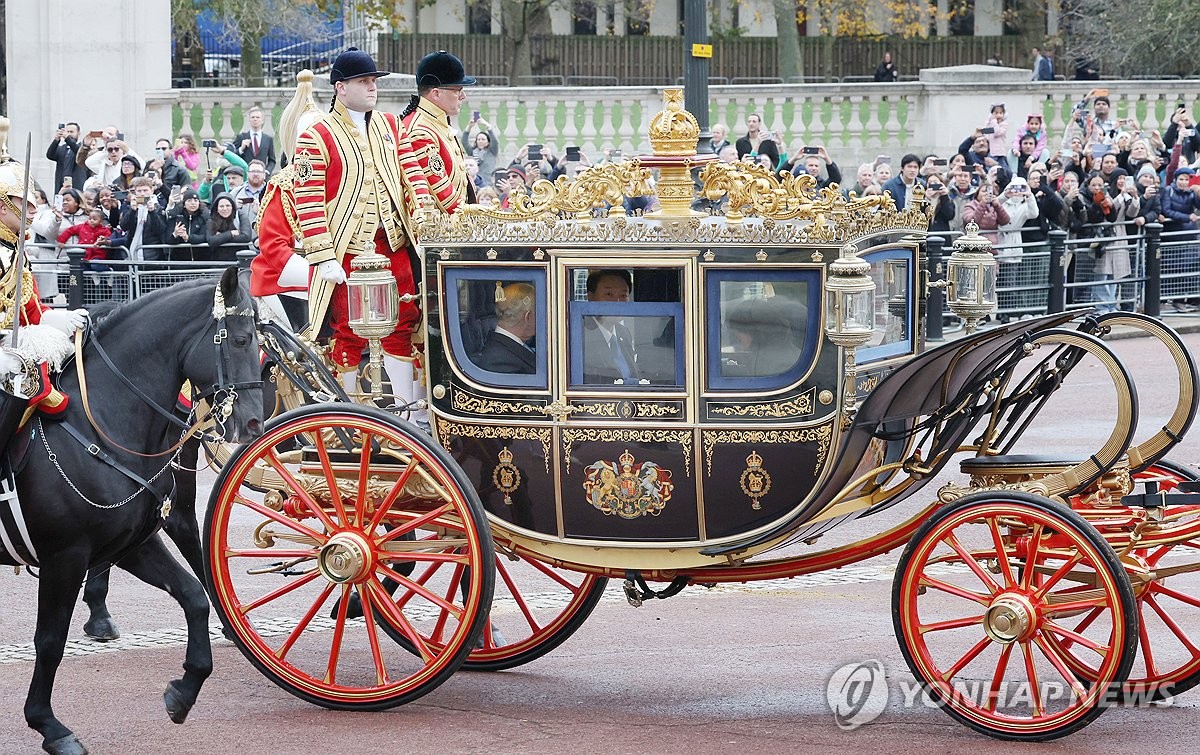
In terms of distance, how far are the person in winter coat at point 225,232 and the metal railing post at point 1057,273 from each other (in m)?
7.28

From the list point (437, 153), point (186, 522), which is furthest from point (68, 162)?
point (437, 153)

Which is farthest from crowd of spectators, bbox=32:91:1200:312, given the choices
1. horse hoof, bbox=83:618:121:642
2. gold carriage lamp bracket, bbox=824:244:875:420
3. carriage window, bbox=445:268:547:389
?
gold carriage lamp bracket, bbox=824:244:875:420

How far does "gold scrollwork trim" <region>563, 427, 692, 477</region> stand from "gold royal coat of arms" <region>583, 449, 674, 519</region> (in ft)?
0.21

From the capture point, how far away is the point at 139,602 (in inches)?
329

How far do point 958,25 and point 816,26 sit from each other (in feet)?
13.1

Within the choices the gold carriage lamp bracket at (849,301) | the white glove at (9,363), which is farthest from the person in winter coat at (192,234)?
the gold carriage lamp bracket at (849,301)

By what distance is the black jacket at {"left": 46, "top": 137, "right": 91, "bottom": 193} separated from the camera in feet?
62.4

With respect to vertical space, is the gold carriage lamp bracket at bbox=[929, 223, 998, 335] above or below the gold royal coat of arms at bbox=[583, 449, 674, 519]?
above

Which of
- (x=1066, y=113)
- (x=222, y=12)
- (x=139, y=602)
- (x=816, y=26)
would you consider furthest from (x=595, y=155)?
(x=816, y=26)

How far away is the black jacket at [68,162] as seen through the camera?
1902 centimetres

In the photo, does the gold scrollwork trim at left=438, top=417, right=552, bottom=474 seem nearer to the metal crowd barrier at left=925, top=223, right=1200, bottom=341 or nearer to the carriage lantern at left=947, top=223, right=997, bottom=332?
the carriage lantern at left=947, top=223, right=997, bottom=332

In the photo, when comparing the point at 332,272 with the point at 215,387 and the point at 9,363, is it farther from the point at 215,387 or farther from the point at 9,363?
the point at 9,363

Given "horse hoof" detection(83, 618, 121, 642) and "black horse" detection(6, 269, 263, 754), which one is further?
"horse hoof" detection(83, 618, 121, 642)

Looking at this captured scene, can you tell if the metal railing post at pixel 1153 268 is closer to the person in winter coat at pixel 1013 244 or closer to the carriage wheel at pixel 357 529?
the person in winter coat at pixel 1013 244
